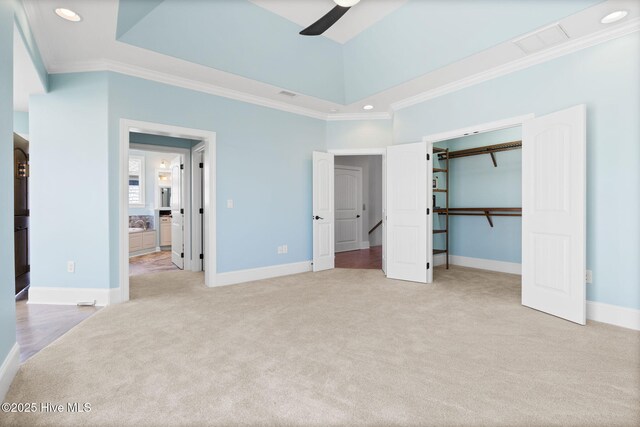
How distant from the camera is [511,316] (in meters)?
3.10

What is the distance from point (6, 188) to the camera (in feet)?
6.35

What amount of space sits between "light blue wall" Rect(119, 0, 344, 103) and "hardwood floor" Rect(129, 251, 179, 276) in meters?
3.72

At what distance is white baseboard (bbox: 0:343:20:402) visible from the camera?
5.74 ft

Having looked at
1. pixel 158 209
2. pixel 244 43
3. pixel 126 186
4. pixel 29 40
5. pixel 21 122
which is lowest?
pixel 158 209

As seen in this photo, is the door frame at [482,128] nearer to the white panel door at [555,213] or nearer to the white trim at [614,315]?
the white panel door at [555,213]

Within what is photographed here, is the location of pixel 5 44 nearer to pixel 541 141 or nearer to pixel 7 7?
pixel 7 7

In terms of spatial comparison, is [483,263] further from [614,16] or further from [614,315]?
[614,16]

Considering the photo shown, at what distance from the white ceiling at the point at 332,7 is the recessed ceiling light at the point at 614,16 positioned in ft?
6.05

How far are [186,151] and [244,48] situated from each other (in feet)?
7.94

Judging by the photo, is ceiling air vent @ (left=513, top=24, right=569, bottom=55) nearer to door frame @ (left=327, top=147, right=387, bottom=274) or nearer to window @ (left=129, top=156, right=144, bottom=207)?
door frame @ (left=327, top=147, right=387, bottom=274)

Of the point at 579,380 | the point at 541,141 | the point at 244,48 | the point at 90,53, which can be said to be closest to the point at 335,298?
the point at 579,380

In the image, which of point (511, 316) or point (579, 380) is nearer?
point (579, 380)

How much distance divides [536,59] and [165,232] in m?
8.45

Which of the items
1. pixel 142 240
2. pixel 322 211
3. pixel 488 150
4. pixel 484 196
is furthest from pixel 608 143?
pixel 142 240
